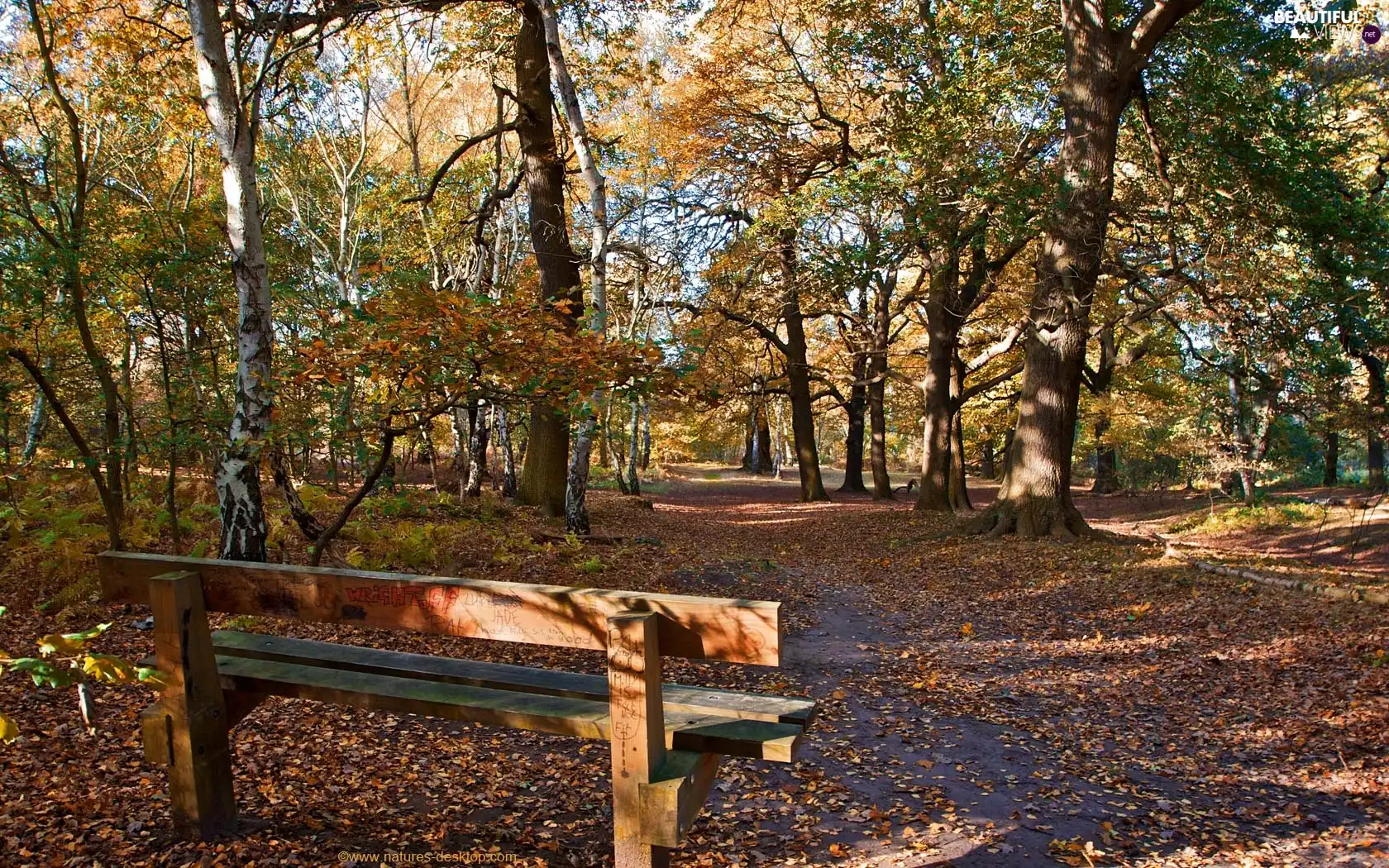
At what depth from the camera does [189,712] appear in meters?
3.43

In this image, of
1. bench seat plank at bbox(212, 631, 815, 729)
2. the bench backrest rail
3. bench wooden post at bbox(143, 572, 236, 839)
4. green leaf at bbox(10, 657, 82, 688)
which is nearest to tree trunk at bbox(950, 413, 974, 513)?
bench seat plank at bbox(212, 631, 815, 729)

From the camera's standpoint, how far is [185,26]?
458 inches

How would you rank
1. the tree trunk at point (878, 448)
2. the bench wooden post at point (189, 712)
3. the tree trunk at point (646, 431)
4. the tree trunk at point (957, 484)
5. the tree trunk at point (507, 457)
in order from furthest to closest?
the tree trunk at point (646, 431) → the tree trunk at point (878, 448) → the tree trunk at point (957, 484) → the tree trunk at point (507, 457) → the bench wooden post at point (189, 712)

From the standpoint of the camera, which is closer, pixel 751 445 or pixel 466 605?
pixel 466 605

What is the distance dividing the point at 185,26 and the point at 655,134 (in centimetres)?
1032

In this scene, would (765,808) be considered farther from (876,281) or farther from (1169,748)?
(876,281)

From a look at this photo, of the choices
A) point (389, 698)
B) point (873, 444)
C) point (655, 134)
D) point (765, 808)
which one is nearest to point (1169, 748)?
point (765, 808)

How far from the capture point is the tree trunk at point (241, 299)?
21.2 feet

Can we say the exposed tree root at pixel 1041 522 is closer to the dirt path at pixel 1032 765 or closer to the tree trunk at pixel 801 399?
the dirt path at pixel 1032 765

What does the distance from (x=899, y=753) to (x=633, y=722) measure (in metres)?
3.27

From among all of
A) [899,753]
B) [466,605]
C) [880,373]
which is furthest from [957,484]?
[466,605]

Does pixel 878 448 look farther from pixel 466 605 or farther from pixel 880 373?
pixel 466 605

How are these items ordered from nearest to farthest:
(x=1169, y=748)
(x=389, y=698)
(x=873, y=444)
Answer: (x=389, y=698) < (x=1169, y=748) < (x=873, y=444)

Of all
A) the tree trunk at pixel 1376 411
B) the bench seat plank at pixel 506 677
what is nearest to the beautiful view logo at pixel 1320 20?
the tree trunk at pixel 1376 411
